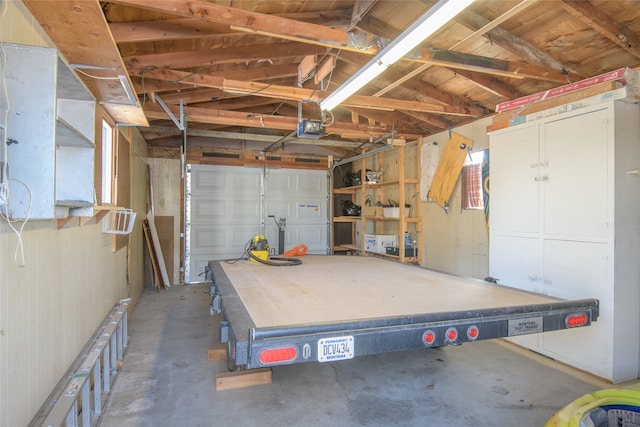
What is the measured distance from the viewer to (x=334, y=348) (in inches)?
59.6

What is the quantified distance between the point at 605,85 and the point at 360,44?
6.65 feet

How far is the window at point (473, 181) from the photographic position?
4484mm

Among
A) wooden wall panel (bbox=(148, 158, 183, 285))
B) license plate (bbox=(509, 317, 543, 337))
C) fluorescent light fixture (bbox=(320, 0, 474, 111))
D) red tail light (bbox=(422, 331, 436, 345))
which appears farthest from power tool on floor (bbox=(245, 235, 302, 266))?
wooden wall panel (bbox=(148, 158, 183, 285))

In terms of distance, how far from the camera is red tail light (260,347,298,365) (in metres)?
1.42

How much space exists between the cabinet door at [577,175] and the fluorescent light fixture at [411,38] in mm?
1719

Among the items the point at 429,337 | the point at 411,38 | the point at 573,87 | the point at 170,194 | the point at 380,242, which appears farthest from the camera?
the point at 170,194

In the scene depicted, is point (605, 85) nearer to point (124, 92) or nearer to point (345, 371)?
point (345, 371)

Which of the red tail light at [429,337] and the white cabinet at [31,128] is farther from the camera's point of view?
the red tail light at [429,337]

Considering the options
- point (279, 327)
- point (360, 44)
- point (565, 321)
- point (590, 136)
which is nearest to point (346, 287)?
point (279, 327)

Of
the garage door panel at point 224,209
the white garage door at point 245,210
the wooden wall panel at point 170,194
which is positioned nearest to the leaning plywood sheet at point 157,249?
the wooden wall panel at point 170,194

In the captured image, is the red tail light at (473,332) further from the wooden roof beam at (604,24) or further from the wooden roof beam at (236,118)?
the wooden roof beam at (236,118)

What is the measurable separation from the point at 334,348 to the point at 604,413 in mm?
1227

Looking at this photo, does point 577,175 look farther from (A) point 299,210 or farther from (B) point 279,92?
(A) point 299,210

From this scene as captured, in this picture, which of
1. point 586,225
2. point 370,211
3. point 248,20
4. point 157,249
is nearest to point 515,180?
point 586,225
